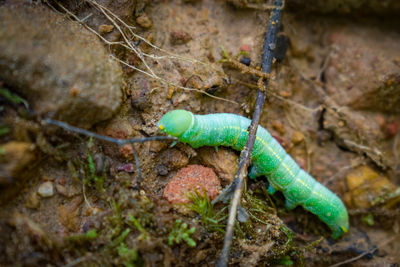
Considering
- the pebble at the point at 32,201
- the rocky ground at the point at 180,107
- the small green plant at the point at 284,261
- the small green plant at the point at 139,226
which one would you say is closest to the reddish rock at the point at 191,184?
the rocky ground at the point at 180,107

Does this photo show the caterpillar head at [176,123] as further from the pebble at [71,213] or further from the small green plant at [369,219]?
the small green plant at [369,219]

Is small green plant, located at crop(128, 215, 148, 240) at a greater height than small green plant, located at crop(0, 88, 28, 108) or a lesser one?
lesser

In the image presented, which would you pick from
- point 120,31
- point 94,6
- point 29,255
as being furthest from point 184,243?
point 94,6

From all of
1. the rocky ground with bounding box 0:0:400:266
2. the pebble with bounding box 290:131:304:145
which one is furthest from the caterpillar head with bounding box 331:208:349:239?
the pebble with bounding box 290:131:304:145

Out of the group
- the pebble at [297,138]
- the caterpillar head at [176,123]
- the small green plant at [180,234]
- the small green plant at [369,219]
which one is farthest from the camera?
the pebble at [297,138]

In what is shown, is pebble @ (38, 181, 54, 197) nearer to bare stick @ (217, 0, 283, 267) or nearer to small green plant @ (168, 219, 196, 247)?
small green plant @ (168, 219, 196, 247)

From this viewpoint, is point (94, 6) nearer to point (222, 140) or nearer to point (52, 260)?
point (222, 140)

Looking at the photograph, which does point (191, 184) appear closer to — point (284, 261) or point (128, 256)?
point (128, 256)
